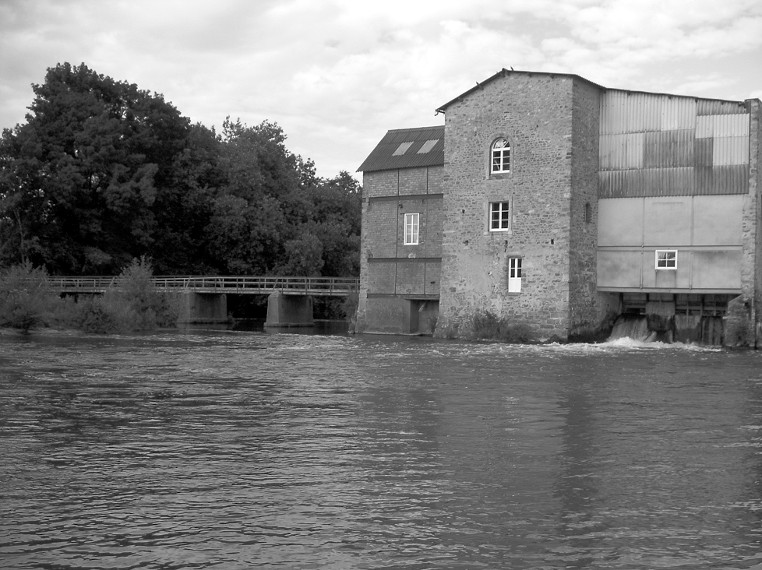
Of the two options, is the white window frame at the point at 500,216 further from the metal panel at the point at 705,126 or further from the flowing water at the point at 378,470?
the flowing water at the point at 378,470

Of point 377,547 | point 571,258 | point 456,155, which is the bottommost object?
point 377,547

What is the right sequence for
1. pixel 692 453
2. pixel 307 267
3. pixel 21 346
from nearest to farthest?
pixel 692 453
pixel 21 346
pixel 307 267

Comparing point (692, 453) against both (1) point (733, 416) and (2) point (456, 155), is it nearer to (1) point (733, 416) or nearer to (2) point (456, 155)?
(1) point (733, 416)

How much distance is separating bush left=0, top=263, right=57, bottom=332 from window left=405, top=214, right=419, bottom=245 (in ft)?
43.1

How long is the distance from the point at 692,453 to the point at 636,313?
865 inches

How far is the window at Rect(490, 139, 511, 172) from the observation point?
32.0m

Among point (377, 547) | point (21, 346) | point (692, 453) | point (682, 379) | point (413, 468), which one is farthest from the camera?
point (21, 346)

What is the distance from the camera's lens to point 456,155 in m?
33.1

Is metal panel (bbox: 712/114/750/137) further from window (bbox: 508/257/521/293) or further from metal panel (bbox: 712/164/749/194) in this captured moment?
window (bbox: 508/257/521/293)

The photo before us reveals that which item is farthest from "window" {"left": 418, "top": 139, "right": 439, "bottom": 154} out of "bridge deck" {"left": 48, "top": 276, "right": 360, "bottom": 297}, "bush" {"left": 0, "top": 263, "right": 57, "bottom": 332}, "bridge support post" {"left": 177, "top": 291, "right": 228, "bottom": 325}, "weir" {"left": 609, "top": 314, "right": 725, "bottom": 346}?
"bridge support post" {"left": 177, "top": 291, "right": 228, "bottom": 325}

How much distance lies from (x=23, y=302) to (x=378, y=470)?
2547 centimetres

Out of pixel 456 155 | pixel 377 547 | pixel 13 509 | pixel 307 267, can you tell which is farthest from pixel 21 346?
pixel 307 267

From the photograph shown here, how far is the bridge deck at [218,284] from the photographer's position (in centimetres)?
4528

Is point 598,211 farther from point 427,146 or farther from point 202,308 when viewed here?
point 202,308
